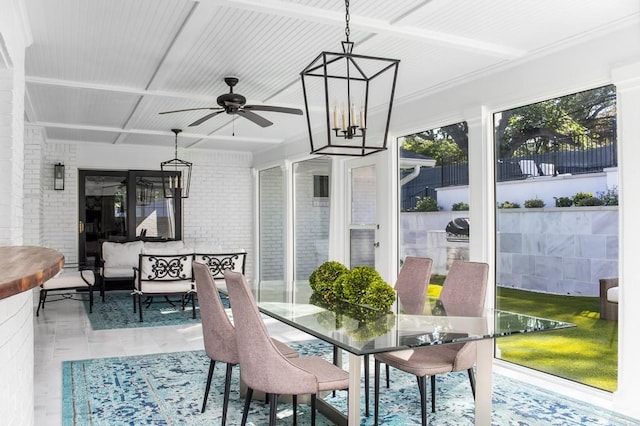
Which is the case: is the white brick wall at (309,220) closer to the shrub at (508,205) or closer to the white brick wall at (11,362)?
the shrub at (508,205)

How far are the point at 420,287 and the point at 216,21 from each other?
2.30m

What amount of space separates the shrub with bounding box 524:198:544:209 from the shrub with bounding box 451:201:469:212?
68cm

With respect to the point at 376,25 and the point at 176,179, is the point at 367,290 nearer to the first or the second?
the point at 376,25

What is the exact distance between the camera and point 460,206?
16.8 ft

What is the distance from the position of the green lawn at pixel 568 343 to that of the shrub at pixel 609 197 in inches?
27.2

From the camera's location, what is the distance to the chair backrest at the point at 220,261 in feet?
22.9

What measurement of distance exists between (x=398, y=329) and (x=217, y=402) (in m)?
1.69

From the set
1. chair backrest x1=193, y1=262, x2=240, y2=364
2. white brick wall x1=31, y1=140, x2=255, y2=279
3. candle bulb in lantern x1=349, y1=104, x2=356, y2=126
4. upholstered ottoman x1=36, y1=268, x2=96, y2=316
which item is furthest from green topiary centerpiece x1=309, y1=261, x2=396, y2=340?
white brick wall x1=31, y1=140, x2=255, y2=279

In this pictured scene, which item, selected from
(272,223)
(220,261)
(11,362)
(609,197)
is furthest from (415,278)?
(272,223)

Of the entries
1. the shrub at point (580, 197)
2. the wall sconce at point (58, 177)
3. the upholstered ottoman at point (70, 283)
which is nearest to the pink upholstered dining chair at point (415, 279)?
the shrub at point (580, 197)

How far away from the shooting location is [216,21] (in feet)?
11.8

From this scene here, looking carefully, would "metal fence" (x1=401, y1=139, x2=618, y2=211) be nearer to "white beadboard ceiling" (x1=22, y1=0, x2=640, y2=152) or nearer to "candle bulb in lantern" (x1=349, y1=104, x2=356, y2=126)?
"white beadboard ceiling" (x1=22, y1=0, x2=640, y2=152)

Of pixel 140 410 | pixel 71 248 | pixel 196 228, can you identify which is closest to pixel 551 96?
pixel 140 410

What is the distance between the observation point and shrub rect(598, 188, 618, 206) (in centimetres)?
374
